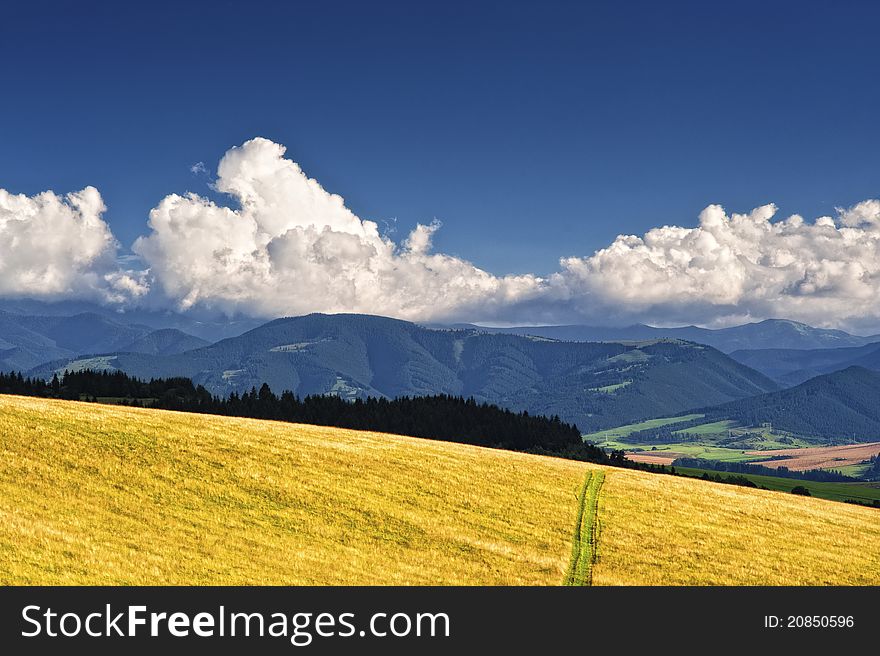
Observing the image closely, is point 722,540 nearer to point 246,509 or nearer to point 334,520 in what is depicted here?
point 334,520

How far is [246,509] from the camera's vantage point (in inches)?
1886

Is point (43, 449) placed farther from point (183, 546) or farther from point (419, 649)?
point (419, 649)

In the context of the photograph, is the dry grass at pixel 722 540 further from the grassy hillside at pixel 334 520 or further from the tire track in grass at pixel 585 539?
the tire track in grass at pixel 585 539

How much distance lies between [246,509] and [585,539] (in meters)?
24.4

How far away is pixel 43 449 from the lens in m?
52.4

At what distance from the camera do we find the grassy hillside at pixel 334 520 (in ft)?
124

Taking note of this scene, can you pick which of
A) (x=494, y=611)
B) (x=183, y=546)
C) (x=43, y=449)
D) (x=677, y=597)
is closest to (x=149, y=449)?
(x=43, y=449)

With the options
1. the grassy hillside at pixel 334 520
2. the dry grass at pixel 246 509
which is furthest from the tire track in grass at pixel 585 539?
the dry grass at pixel 246 509

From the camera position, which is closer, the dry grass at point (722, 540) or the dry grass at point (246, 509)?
the dry grass at point (246, 509)

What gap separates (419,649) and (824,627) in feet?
63.3

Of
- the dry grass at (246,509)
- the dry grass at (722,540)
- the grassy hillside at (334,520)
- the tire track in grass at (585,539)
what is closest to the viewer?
the dry grass at (246,509)

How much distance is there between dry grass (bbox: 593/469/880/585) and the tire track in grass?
695 mm

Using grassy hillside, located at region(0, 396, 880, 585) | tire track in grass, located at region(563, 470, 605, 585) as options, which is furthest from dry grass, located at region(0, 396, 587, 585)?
tire track in grass, located at region(563, 470, 605, 585)

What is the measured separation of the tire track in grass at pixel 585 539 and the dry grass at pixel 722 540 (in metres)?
0.70
